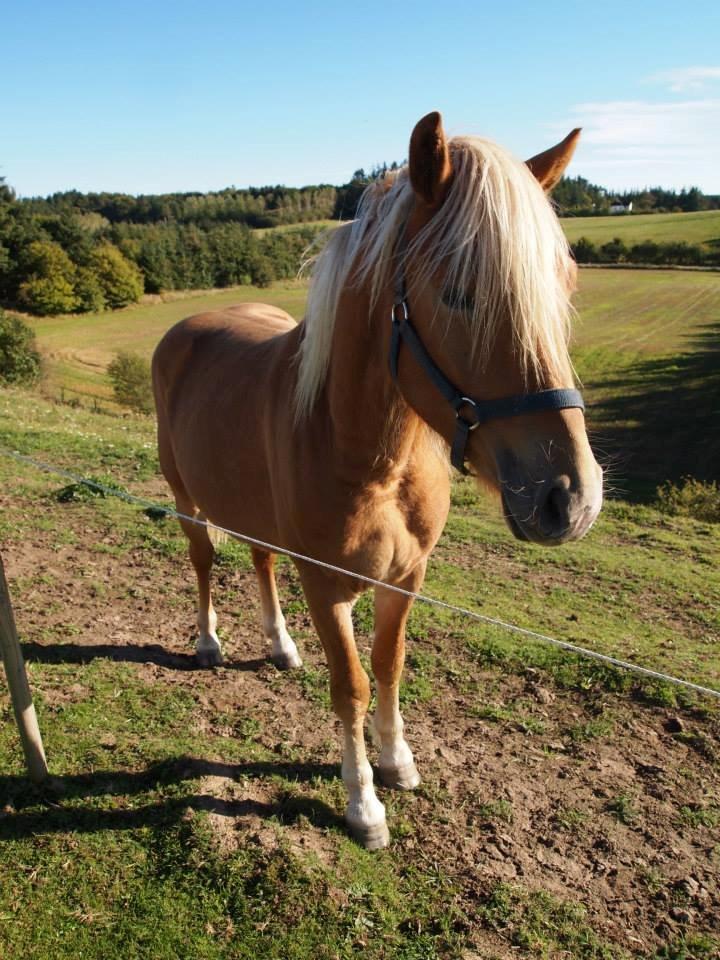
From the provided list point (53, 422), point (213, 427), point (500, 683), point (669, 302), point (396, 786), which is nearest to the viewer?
point (396, 786)

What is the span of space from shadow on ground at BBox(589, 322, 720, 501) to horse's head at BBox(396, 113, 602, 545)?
1357 centimetres

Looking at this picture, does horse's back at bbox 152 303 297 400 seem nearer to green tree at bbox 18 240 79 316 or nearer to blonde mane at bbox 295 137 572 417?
blonde mane at bbox 295 137 572 417

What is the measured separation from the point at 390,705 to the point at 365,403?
1709 millimetres

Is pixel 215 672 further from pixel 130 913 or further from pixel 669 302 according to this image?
pixel 669 302

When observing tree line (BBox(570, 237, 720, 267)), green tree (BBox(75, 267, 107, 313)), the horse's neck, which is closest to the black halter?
the horse's neck

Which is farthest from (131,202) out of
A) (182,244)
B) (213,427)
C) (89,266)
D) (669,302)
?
(213,427)

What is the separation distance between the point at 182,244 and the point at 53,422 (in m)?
55.4

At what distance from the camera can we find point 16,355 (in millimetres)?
26500

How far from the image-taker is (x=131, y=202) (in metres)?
88.8

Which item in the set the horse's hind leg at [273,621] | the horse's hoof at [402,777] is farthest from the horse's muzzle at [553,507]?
the horse's hind leg at [273,621]

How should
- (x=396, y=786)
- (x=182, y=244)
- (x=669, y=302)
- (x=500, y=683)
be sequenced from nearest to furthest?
(x=396, y=786) → (x=500, y=683) → (x=669, y=302) → (x=182, y=244)

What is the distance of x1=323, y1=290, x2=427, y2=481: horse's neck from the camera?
227 cm

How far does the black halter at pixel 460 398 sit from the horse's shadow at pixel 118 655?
2.85 metres

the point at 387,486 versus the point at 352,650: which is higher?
the point at 387,486
